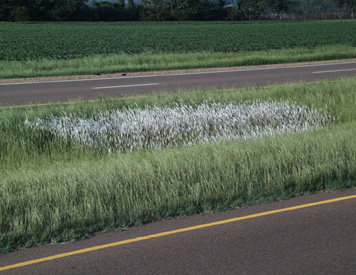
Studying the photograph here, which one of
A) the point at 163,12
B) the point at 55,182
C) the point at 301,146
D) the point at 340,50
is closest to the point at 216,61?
the point at 340,50

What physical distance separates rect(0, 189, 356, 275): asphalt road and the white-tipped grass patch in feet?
13.0

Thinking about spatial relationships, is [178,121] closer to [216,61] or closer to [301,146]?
[301,146]

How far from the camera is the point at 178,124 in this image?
10.7m

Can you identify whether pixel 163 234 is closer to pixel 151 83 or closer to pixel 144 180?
pixel 144 180

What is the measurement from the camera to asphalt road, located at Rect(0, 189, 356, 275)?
499 cm

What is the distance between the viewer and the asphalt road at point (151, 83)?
15.7 m

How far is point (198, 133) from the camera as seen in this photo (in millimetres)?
10734

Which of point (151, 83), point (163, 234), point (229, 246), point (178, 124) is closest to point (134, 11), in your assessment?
point (151, 83)

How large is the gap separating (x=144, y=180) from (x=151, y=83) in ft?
36.9

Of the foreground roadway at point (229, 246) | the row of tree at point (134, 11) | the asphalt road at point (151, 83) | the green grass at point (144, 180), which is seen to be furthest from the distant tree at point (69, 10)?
the foreground roadway at point (229, 246)

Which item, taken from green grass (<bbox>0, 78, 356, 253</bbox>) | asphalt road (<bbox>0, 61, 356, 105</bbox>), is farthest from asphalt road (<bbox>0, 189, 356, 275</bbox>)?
asphalt road (<bbox>0, 61, 356, 105</bbox>)

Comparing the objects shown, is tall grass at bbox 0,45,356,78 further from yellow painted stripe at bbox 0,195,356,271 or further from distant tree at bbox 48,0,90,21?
distant tree at bbox 48,0,90,21

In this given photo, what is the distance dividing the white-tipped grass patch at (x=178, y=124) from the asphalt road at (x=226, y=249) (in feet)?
13.0

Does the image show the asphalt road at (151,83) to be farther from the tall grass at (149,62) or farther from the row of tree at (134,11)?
the row of tree at (134,11)
